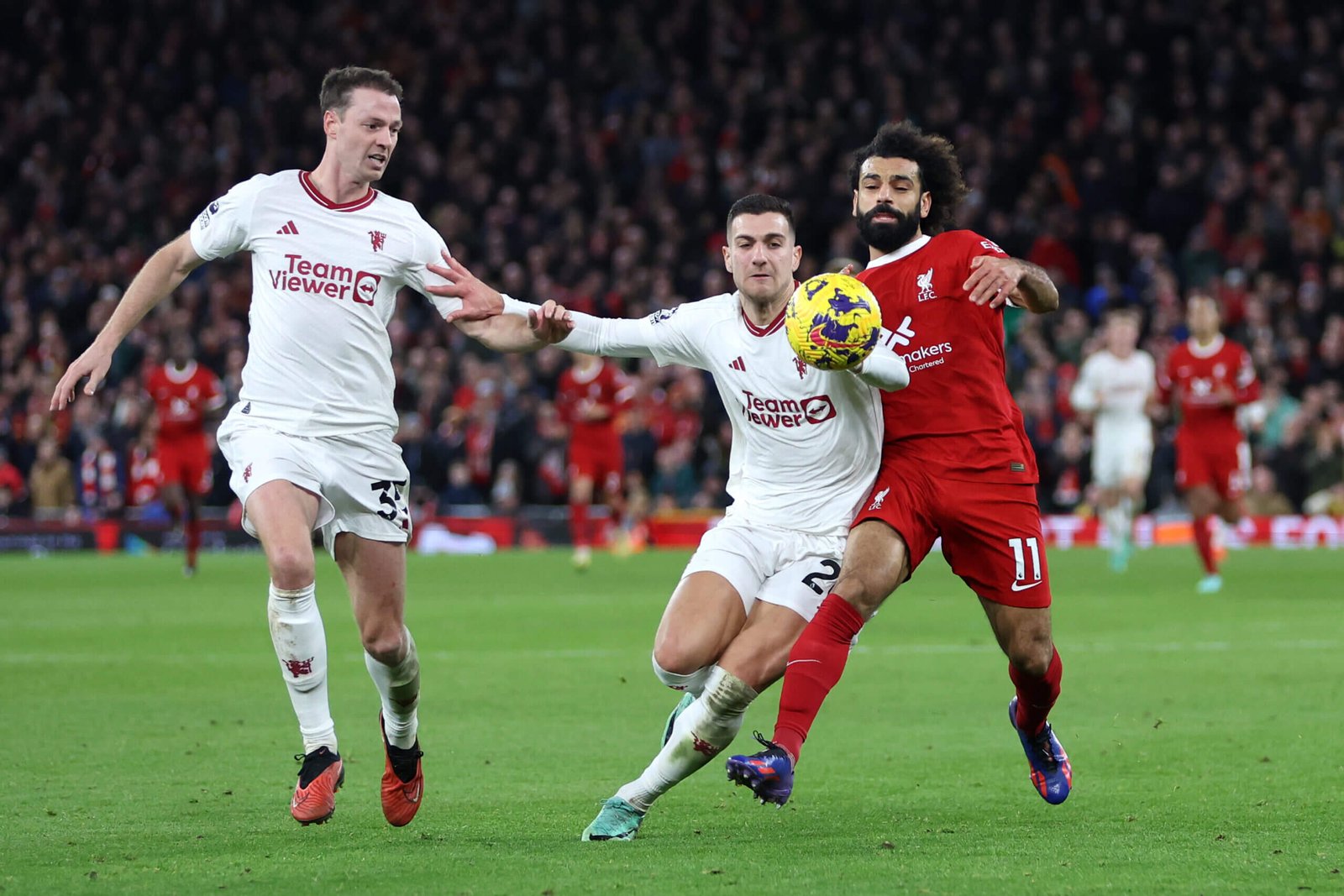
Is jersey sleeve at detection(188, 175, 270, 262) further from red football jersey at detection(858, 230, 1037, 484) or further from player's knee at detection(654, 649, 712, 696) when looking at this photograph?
red football jersey at detection(858, 230, 1037, 484)

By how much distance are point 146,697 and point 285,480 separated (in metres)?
3.96

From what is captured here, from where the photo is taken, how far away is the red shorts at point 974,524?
629 cm

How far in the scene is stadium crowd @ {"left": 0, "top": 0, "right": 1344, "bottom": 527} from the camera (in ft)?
79.9

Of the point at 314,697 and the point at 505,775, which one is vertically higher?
the point at 314,697

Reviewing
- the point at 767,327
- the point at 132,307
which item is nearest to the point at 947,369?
the point at 767,327

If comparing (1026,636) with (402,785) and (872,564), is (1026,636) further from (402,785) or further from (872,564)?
(402,785)

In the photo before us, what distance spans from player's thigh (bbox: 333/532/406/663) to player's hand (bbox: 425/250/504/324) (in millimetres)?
930

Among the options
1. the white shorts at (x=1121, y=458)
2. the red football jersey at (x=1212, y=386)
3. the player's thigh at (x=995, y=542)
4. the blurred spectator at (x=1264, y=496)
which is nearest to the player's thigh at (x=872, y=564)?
the player's thigh at (x=995, y=542)

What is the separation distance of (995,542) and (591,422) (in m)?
14.5

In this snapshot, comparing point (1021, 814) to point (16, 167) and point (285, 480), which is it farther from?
point (16, 167)

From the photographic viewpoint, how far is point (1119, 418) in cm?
1909

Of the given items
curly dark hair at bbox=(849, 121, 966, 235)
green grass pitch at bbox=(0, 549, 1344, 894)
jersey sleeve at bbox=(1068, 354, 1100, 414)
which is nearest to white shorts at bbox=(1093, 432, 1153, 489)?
jersey sleeve at bbox=(1068, 354, 1100, 414)

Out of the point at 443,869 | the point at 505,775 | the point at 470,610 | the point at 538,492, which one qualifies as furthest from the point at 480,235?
the point at 443,869

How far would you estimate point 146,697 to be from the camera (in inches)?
384
